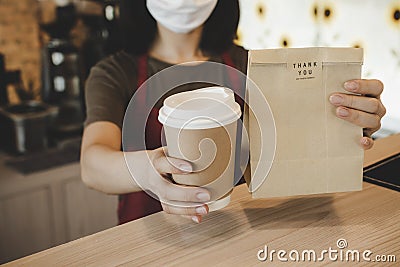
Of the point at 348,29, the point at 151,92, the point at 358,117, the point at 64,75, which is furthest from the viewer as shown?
the point at 64,75

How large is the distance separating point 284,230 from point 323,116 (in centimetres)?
19

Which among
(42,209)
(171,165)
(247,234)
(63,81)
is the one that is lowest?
(42,209)

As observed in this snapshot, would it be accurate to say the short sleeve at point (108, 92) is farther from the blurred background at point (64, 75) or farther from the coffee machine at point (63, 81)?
the coffee machine at point (63, 81)

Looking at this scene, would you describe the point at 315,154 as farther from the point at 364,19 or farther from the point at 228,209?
the point at 364,19

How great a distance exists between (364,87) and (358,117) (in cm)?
5

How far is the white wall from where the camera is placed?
205 cm

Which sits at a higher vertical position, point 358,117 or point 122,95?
point 358,117

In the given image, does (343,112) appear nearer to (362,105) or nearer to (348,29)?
(362,105)

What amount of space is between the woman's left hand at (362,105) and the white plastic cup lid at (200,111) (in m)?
0.17

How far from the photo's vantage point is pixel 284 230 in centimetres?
86

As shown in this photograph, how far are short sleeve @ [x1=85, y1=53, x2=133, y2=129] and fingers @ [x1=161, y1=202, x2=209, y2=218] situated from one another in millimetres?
536

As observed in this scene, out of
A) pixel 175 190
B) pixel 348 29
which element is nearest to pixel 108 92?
pixel 175 190

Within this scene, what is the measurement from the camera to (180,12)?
4.41 ft

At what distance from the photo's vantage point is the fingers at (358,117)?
2.75 ft
